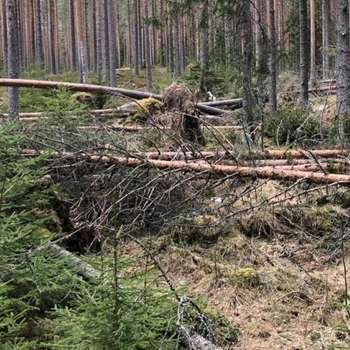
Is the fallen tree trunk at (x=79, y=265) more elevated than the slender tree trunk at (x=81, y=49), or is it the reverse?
the slender tree trunk at (x=81, y=49)

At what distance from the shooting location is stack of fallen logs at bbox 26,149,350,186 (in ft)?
12.0

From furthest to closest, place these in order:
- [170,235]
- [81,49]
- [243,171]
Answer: [81,49]
[170,235]
[243,171]

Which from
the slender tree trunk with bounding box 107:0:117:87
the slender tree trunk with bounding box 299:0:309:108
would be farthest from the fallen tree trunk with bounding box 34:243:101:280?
the slender tree trunk with bounding box 107:0:117:87

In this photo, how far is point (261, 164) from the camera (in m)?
4.37

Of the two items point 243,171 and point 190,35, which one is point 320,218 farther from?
point 190,35

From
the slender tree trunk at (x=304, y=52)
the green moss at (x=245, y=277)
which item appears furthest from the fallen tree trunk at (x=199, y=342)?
the slender tree trunk at (x=304, y=52)

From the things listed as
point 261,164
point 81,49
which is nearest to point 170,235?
point 261,164

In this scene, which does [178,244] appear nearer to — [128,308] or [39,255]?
[39,255]

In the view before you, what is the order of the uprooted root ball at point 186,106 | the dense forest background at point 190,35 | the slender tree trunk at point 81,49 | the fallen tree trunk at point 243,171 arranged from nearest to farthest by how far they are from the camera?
1. the fallen tree trunk at point 243,171
2. the uprooted root ball at point 186,106
3. the dense forest background at point 190,35
4. the slender tree trunk at point 81,49

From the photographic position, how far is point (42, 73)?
88.2ft

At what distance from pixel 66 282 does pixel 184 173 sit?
1242 millimetres

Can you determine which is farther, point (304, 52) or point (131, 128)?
point (304, 52)

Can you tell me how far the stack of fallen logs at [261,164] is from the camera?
3.67 meters

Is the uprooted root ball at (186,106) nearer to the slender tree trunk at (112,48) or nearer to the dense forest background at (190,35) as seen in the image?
the dense forest background at (190,35)
